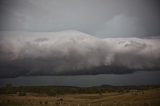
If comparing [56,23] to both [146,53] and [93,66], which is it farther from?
[146,53]

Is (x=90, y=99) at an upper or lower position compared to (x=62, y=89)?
lower

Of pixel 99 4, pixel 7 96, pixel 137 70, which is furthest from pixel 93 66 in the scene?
pixel 7 96

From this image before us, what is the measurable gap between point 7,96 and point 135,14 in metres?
4.76

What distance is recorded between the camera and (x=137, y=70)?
972cm

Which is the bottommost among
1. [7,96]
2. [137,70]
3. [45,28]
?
[7,96]

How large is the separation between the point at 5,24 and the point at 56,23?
1589 millimetres

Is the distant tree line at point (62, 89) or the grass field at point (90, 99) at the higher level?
the distant tree line at point (62, 89)

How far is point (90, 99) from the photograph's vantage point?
9648mm

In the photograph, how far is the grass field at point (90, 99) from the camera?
31.2ft

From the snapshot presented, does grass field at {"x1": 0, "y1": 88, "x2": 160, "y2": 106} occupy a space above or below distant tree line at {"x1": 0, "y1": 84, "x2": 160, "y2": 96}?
below

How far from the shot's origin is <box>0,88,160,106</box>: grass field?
9508 millimetres

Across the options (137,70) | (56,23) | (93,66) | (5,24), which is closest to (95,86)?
(93,66)

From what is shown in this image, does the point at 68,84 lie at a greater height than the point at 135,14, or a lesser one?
lesser

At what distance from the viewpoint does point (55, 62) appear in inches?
383
